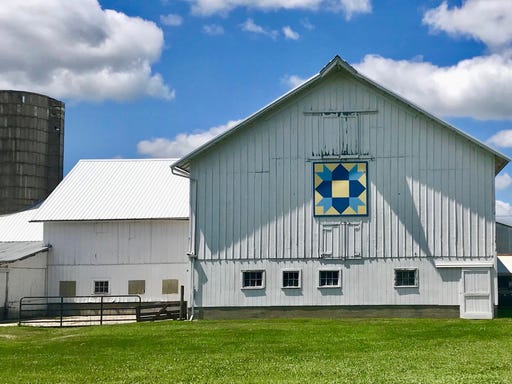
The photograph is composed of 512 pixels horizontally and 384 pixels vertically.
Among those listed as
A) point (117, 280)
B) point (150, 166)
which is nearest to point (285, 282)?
point (117, 280)

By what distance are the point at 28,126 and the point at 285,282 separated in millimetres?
22744

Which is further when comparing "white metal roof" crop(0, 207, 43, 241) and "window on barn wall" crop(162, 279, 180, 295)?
"white metal roof" crop(0, 207, 43, 241)

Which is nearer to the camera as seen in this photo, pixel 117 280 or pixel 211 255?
pixel 211 255

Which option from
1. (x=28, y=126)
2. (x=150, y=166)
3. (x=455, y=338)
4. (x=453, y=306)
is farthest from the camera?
(x=28, y=126)

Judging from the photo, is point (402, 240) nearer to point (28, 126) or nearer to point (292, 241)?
point (292, 241)

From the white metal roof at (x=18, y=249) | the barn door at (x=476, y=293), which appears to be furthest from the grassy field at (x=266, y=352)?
the white metal roof at (x=18, y=249)

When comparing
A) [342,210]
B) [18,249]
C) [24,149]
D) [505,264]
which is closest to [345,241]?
[342,210]

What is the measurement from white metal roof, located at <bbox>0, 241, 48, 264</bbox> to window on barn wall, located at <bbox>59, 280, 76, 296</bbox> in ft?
5.61

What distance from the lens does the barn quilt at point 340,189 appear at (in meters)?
28.4

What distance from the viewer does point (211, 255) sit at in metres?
28.9

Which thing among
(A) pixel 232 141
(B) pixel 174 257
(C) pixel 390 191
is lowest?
(B) pixel 174 257

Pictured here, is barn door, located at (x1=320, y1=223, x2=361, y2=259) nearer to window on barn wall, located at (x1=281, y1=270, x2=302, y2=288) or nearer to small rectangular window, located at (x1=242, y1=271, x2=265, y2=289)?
window on barn wall, located at (x1=281, y1=270, x2=302, y2=288)

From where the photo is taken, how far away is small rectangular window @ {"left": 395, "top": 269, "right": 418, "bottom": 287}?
92.1 ft

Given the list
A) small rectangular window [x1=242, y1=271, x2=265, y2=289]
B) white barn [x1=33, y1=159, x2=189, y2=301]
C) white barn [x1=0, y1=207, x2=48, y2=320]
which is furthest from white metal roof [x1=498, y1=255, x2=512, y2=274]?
white barn [x1=0, y1=207, x2=48, y2=320]
